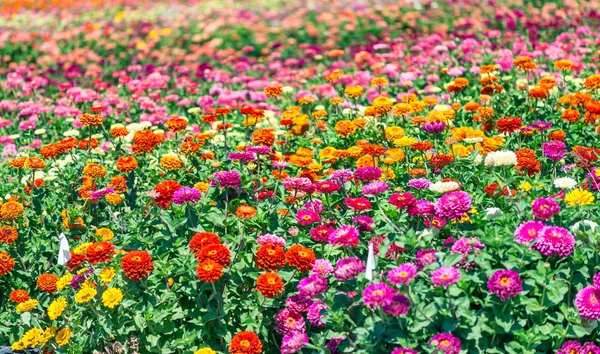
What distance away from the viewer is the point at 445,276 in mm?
2674

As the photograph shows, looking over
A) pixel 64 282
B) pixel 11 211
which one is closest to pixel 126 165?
pixel 11 211

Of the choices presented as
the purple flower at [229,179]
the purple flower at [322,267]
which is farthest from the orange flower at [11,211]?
the purple flower at [322,267]

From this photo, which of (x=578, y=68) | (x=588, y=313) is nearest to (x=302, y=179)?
(x=588, y=313)

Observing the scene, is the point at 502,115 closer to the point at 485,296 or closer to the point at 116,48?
the point at 485,296

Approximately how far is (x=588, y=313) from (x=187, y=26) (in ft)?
34.6

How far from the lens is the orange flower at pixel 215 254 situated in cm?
304

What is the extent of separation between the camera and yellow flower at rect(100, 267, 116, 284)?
329cm

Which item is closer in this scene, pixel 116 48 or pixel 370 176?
pixel 370 176

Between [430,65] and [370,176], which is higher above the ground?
[370,176]

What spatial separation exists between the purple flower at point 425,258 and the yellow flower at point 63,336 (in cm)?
160

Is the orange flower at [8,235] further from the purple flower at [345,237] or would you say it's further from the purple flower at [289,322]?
the purple flower at [345,237]

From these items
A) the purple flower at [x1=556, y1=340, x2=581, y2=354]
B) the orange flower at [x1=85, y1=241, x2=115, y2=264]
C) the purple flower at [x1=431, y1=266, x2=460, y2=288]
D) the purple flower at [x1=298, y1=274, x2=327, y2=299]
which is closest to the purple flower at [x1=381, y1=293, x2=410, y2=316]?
the purple flower at [x1=431, y1=266, x2=460, y2=288]

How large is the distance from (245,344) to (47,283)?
1183mm

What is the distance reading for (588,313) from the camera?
2758 mm
